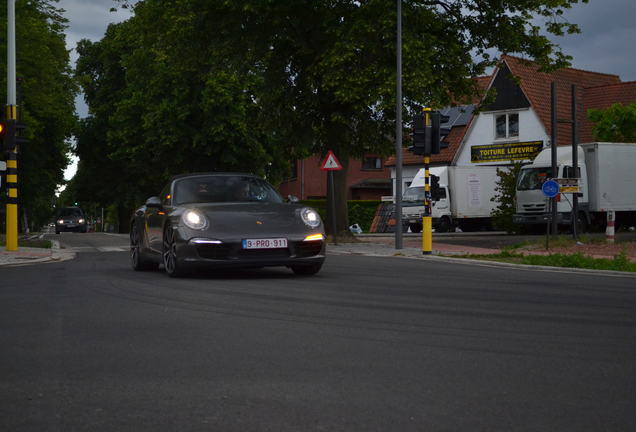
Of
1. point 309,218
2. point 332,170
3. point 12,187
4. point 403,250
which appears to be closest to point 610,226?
point 403,250

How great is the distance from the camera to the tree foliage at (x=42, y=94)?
4162cm

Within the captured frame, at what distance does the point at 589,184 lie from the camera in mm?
33125

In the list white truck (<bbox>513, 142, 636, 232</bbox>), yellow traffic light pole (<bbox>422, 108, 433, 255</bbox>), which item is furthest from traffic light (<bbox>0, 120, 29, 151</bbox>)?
white truck (<bbox>513, 142, 636, 232</bbox>)

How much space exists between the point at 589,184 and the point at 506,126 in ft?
59.3

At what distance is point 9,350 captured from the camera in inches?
253

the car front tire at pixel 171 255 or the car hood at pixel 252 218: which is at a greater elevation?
the car hood at pixel 252 218

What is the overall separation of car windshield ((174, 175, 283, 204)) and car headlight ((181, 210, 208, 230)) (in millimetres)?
847

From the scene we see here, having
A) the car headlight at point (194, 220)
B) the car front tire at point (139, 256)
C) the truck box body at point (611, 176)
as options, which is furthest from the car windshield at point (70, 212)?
the car headlight at point (194, 220)

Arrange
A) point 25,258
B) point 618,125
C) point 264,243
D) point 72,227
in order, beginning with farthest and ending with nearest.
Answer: point 72,227 → point 618,125 → point 25,258 → point 264,243

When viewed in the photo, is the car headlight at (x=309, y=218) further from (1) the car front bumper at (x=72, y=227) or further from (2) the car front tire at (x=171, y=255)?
(1) the car front bumper at (x=72, y=227)

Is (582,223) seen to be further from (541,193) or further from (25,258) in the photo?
(25,258)

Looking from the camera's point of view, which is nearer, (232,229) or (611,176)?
(232,229)

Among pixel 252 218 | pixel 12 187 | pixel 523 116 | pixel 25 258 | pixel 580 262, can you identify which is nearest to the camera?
pixel 252 218

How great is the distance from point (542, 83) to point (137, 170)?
2242 centimetres
